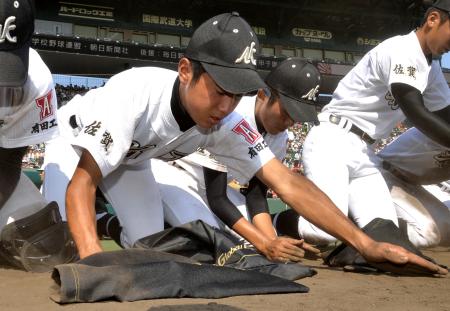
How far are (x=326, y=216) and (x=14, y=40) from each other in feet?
4.47

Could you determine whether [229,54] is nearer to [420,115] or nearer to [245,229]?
[245,229]

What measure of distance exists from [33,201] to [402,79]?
6.24ft

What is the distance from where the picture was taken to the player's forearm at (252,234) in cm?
238

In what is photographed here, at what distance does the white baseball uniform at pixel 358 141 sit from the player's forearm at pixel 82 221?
5.19ft

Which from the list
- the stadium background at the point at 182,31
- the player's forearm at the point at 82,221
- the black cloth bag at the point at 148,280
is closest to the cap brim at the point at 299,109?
the black cloth bag at the point at 148,280

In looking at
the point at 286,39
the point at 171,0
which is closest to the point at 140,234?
the point at 171,0

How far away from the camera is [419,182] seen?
3.51 metres

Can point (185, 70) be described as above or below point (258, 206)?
above

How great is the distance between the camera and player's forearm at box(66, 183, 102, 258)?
5.84 feet

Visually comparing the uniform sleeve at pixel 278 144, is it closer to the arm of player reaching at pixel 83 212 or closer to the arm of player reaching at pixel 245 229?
the arm of player reaching at pixel 245 229

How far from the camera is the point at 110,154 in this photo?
197 centimetres

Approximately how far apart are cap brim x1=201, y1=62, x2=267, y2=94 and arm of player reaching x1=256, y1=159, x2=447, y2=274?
0.61 m

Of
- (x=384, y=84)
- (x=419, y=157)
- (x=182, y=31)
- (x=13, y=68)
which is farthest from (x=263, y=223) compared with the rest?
(x=182, y=31)

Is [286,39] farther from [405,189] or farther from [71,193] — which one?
[71,193]
